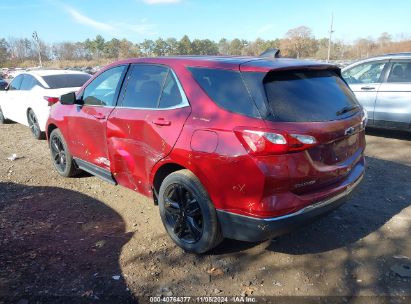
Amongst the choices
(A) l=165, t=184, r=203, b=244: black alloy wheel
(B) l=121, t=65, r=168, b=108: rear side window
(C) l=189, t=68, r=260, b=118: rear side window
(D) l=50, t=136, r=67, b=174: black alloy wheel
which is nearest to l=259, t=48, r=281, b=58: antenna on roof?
(C) l=189, t=68, r=260, b=118: rear side window

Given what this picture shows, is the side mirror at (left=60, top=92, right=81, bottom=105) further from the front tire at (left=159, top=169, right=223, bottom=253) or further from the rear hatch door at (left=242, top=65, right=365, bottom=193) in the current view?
the rear hatch door at (left=242, top=65, right=365, bottom=193)

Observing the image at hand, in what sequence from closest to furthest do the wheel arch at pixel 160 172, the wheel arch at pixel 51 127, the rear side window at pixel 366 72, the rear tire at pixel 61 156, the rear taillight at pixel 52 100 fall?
the wheel arch at pixel 160 172 < the rear tire at pixel 61 156 < the wheel arch at pixel 51 127 < the rear taillight at pixel 52 100 < the rear side window at pixel 366 72

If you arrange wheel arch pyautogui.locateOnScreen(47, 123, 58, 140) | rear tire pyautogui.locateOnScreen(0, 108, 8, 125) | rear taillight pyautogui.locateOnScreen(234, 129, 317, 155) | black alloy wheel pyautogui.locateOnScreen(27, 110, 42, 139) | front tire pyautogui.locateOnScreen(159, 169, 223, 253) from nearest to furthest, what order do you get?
rear taillight pyautogui.locateOnScreen(234, 129, 317, 155)
front tire pyautogui.locateOnScreen(159, 169, 223, 253)
wheel arch pyautogui.locateOnScreen(47, 123, 58, 140)
black alloy wheel pyautogui.locateOnScreen(27, 110, 42, 139)
rear tire pyautogui.locateOnScreen(0, 108, 8, 125)

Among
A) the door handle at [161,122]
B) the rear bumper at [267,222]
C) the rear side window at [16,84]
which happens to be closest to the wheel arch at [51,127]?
the door handle at [161,122]

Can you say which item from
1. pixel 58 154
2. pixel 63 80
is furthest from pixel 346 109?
pixel 63 80

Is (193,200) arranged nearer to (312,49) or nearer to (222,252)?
(222,252)

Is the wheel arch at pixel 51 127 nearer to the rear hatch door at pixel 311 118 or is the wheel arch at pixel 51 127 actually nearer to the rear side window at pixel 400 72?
the rear hatch door at pixel 311 118

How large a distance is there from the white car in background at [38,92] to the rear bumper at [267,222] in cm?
541

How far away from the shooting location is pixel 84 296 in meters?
2.81

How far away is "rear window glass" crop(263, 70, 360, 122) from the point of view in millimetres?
2734

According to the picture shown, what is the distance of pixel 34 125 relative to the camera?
317 inches

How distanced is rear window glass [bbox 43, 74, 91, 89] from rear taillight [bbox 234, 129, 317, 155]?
6.32m

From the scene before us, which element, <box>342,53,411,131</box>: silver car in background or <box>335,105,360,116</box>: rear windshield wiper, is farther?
<box>342,53,411,131</box>: silver car in background

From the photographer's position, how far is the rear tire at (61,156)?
5.18m
